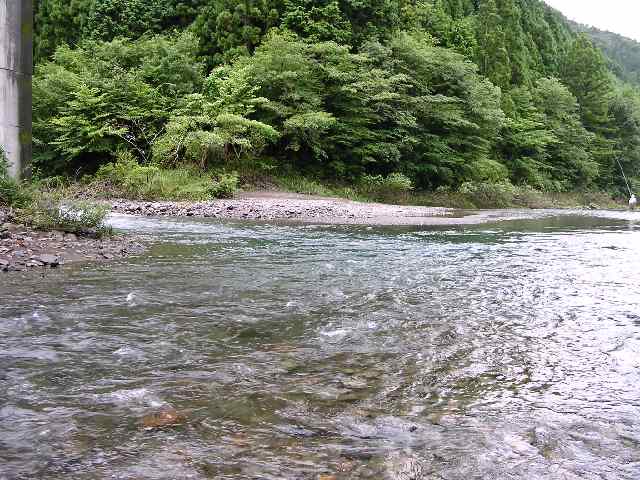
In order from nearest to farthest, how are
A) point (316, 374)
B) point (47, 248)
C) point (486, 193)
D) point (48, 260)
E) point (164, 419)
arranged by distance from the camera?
point (164, 419) → point (316, 374) → point (48, 260) → point (47, 248) → point (486, 193)

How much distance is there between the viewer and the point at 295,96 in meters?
27.0

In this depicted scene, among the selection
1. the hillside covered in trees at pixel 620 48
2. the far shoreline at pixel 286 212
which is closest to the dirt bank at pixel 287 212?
the far shoreline at pixel 286 212

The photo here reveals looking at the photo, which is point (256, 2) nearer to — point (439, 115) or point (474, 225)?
point (439, 115)

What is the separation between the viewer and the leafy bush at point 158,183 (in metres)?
21.8

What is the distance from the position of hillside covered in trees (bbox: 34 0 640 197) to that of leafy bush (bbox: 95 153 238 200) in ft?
4.19

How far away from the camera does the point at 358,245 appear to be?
1204 cm

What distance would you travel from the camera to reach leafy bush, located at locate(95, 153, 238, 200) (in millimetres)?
21828

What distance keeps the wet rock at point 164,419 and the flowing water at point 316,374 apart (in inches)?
1.7

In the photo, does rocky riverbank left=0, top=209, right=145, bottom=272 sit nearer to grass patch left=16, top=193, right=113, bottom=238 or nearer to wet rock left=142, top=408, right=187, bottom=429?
grass patch left=16, top=193, right=113, bottom=238

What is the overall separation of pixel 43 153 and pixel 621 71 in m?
118

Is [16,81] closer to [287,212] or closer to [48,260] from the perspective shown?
[48,260]

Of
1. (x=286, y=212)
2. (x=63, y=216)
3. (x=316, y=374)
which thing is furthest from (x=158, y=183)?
(x=316, y=374)

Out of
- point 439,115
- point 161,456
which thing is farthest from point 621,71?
point 161,456

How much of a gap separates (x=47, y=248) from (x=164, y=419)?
666cm
